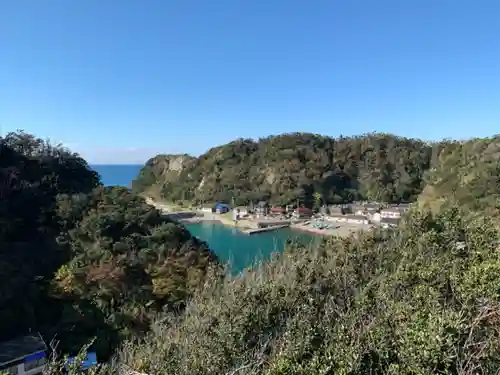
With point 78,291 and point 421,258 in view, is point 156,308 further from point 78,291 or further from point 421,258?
point 421,258

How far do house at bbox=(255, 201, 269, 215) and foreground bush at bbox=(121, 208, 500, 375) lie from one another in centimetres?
3305

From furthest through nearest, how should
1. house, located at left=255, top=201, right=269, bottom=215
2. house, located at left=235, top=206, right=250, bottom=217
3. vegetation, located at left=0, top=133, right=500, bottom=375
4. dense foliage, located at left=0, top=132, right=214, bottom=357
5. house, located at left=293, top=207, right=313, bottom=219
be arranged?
house, located at left=255, top=201, right=269, bottom=215, house, located at left=235, top=206, right=250, bottom=217, house, located at left=293, top=207, right=313, bottom=219, dense foliage, located at left=0, top=132, right=214, bottom=357, vegetation, located at left=0, top=133, right=500, bottom=375

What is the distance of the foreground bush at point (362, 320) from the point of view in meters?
3.96

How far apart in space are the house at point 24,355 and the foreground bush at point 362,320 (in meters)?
2.06

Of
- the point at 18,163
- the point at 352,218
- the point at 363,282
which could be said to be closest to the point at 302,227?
the point at 352,218

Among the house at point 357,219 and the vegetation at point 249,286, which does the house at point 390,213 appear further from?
the vegetation at point 249,286

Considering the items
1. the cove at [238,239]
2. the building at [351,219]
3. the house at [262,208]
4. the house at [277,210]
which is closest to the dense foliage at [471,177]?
the cove at [238,239]

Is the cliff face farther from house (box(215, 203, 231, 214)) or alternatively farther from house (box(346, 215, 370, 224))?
house (box(346, 215, 370, 224))

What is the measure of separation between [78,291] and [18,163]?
814 centimetres

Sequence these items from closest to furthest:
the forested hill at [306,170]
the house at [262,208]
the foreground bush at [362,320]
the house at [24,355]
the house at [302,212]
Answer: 1. the foreground bush at [362,320]
2. the house at [24,355]
3. the house at [302,212]
4. the house at [262,208]
5. the forested hill at [306,170]

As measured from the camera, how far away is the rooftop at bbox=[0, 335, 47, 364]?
329 inches

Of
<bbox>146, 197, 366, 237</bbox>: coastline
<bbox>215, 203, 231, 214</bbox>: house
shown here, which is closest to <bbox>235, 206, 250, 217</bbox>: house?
<bbox>146, 197, 366, 237</bbox>: coastline

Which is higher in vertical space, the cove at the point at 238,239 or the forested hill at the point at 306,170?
the forested hill at the point at 306,170

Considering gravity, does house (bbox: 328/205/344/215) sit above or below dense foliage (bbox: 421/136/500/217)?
below
